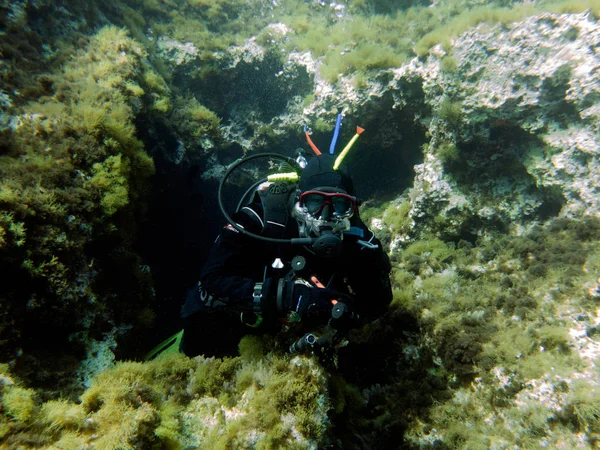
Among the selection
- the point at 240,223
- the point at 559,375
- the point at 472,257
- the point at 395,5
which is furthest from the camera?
the point at 395,5

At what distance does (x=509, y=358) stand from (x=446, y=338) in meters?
0.57

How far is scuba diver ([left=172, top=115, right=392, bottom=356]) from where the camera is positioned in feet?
8.21

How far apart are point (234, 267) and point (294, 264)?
73 centimetres

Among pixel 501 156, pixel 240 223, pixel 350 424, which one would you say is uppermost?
pixel 240 223

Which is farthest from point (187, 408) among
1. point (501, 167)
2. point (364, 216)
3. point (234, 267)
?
point (501, 167)

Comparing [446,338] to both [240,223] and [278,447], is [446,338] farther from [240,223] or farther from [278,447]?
[240,223]

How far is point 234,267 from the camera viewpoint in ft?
9.65

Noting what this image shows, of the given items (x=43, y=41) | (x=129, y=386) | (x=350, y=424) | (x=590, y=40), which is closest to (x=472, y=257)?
(x=350, y=424)

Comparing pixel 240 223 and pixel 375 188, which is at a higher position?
pixel 240 223

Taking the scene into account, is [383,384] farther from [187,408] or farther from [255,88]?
[255,88]

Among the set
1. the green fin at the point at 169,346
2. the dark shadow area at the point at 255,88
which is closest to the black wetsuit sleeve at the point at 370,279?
the green fin at the point at 169,346

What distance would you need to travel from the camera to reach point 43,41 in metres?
4.30

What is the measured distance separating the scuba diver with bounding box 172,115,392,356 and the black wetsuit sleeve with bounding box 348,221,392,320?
1 centimetres

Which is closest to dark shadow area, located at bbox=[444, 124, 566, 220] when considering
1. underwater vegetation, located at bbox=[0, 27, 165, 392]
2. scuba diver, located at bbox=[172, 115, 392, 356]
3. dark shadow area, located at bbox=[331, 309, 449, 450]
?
dark shadow area, located at bbox=[331, 309, 449, 450]
